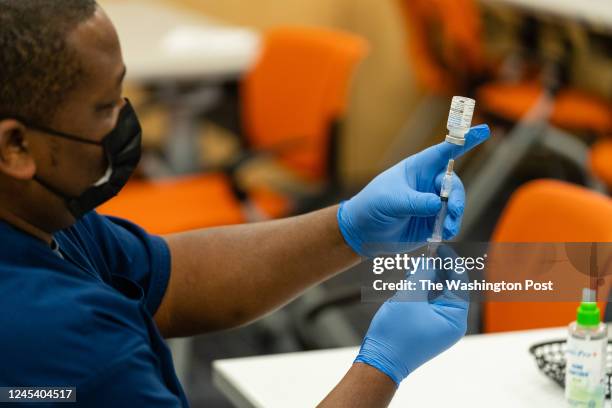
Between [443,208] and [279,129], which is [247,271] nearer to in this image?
[443,208]

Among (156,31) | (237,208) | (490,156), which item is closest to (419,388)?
(237,208)

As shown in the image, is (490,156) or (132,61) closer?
(132,61)

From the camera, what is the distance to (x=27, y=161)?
3.57 ft

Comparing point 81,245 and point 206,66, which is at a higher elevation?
point 206,66

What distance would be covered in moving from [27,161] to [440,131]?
3488 millimetres

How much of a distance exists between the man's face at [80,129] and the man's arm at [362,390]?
369 millimetres

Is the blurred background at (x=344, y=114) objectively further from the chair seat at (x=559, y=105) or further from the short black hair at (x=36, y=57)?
the short black hair at (x=36, y=57)

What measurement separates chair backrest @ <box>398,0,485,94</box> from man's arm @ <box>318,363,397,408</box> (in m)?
2.55

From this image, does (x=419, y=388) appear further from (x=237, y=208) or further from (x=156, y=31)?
(x=156, y=31)

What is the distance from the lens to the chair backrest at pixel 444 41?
3.57m

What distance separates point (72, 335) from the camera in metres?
1.04

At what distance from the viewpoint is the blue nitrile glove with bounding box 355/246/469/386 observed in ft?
3.88

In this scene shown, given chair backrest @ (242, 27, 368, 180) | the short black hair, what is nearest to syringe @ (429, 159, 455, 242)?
the short black hair

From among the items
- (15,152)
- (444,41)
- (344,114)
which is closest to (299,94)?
(344,114)
